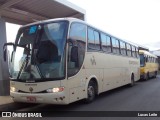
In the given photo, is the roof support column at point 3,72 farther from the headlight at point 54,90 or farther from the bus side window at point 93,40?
the headlight at point 54,90

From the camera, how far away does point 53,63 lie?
920cm

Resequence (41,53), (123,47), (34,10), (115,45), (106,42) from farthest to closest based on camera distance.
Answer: (123,47) < (115,45) < (34,10) < (106,42) < (41,53)

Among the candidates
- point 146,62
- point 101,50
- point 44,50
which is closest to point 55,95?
point 44,50

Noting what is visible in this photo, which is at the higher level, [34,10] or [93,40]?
[34,10]

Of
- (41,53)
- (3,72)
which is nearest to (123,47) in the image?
(3,72)

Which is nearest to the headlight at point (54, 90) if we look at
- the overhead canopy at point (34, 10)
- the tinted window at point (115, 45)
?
the overhead canopy at point (34, 10)

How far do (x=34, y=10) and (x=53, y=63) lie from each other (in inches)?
275

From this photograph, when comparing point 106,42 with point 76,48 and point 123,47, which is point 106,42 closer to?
point 123,47

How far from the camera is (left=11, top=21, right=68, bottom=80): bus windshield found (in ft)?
30.1

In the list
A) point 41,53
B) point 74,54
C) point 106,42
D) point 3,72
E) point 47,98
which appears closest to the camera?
point 47,98

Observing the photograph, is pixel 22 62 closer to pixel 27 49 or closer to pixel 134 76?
pixel 27 49

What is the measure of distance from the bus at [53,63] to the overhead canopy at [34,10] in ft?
11.7

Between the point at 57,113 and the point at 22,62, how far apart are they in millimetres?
2170

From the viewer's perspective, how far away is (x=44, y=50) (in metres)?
9.48
